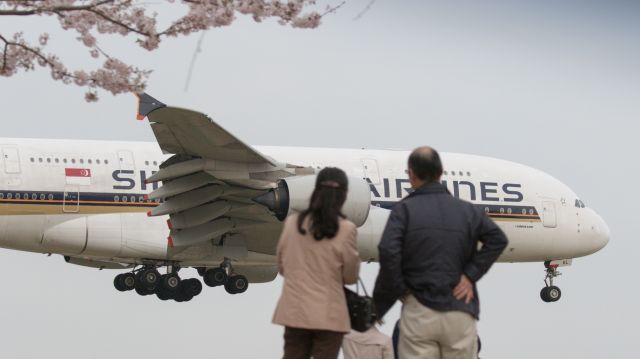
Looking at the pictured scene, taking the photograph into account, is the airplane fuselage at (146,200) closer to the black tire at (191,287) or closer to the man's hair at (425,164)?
the black tire at (191,287)

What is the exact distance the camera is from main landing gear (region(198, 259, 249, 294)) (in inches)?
1238

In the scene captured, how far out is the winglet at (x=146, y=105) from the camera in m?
22.9

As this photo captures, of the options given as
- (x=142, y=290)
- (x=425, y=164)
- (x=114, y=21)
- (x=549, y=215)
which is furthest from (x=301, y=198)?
(x=425, y=164)

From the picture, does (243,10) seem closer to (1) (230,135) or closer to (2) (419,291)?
(2) (419,291)

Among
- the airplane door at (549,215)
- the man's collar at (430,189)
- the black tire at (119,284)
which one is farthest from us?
the airplane door at (549,215)

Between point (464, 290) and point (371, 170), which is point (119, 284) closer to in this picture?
point (371, 170)

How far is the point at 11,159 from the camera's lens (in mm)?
26000

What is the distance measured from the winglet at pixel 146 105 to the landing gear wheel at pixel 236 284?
29.9ft

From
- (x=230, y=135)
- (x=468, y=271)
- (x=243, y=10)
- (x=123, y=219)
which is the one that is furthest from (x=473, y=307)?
(x=123, y=219)

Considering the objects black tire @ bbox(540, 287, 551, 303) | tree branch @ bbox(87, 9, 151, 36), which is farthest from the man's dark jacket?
black tire @ bbox(540, 287, 551, 303)

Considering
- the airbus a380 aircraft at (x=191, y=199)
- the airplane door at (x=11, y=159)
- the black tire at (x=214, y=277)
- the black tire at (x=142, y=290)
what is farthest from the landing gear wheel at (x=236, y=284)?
the airplane door at (x=11, y=159)

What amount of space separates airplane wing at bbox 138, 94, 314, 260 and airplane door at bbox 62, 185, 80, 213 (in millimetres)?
1961

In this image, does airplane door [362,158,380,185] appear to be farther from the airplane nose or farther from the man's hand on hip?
the man's hand on hip

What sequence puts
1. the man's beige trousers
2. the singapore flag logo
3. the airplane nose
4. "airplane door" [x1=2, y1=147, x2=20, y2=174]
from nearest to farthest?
the man's beige trousers < "airplane door" [x1=2, y1=147, x2=20, y2=174] < the singapore flag logo < the airplane nose
